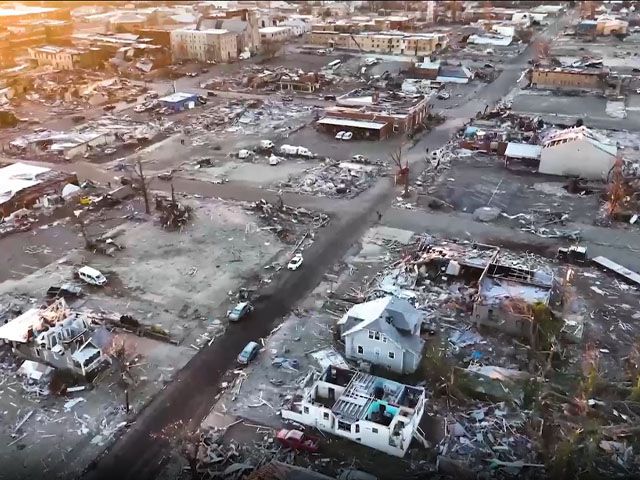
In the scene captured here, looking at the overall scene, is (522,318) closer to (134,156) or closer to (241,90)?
(134,156)

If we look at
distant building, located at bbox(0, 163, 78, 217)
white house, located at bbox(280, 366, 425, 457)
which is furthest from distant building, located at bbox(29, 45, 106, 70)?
white house, located at bbox(280, 366, 425, 457)

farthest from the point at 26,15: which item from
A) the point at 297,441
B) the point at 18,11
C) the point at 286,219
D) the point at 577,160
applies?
the point at 297,441

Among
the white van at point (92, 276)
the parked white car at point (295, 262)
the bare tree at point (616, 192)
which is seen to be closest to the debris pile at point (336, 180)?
the parked white car at point (295, 262)

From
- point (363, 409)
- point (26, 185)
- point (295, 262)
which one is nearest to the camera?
point (363, 409)

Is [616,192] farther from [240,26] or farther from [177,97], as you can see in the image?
[240,26]

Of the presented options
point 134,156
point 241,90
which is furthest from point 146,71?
point 134,156

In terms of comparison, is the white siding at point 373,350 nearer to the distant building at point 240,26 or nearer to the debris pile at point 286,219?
the debris pile at point 286,219
